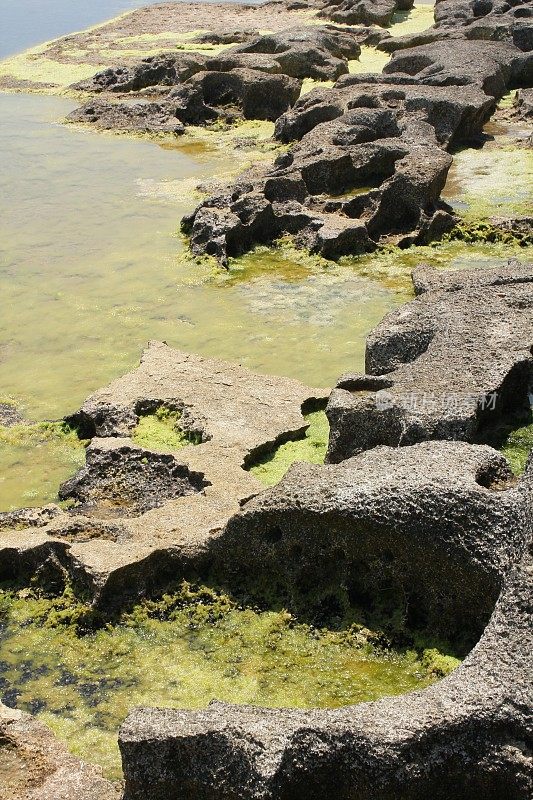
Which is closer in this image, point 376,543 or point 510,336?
point 376,543

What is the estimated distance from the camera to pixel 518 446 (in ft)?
19.6

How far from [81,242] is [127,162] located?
3613 mm

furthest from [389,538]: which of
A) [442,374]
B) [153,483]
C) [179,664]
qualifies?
[153,483]

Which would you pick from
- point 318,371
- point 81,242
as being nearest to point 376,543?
point 318,371

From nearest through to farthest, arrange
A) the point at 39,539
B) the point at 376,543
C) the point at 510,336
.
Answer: the point at 376,543 → the point at 39,539 → the point at 510,336

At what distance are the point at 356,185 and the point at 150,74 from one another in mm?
8199

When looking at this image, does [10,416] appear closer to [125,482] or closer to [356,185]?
[125,482]

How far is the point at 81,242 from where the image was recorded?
37.0 feet

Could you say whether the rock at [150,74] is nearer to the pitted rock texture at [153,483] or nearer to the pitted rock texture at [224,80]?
the pitted rock texture at [224,80]

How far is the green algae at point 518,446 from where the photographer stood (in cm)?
580

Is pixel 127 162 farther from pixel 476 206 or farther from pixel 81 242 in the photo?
pixel 476 206

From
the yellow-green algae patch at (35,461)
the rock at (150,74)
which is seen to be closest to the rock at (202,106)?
the rock at (150,74)

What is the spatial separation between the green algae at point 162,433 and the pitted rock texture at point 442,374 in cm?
114

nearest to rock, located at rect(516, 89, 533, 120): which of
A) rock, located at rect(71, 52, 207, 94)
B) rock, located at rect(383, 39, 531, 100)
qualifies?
rock, located at rect(383, 39, 531, 100)
